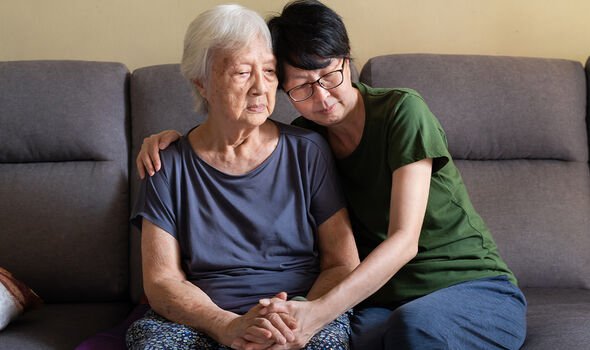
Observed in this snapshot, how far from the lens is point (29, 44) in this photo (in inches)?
101

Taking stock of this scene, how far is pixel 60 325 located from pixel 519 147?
1.44 meters

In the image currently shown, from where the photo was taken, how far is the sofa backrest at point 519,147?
7.13 ft

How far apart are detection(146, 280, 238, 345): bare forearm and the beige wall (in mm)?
1096

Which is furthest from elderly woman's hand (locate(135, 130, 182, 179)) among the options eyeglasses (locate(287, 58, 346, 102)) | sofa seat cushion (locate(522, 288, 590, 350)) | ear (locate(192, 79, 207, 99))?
sofa seat cushion (locate(522, 288, 590, 350))

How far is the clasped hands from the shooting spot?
5.05ft

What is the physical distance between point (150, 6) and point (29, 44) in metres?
0.45

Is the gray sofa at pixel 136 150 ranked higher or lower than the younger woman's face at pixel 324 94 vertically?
lower

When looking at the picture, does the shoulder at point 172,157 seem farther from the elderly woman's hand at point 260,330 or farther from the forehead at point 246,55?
the elderly woman's hand at point 260,330

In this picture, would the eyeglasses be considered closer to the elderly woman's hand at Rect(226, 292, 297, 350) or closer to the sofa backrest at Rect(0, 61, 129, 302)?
the elderly woman's hand at Rect(226, 292, 297, 350)

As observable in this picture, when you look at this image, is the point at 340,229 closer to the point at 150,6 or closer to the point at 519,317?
the point at 519,317

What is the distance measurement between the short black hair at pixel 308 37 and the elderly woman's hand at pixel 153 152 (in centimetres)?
33

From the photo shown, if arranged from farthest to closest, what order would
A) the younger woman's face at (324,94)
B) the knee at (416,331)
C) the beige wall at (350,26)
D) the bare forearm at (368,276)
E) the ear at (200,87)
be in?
the beige wall at (350,26)
the ear at (200,87)
the younger woman's face at (324,94)
the bare forearm at (368,276)
the knee at (416,331)

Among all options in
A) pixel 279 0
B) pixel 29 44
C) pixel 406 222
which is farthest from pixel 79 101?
pixel 406 222

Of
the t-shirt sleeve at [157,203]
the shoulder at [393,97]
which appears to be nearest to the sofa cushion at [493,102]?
the shoulder at [393,97]
